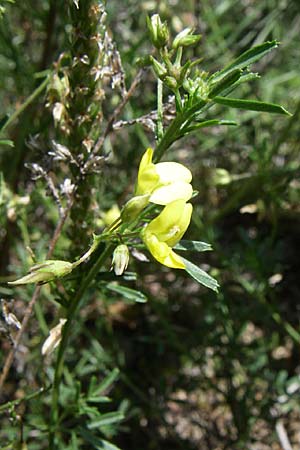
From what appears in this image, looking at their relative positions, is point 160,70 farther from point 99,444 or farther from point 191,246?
point 99,444

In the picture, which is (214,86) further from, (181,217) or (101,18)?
(101,18)

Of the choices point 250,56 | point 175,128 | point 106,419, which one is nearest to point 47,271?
point 175,128

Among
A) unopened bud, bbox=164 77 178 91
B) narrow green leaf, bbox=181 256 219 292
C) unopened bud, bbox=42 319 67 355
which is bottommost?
unopened bud, bbox=42 319 67 355

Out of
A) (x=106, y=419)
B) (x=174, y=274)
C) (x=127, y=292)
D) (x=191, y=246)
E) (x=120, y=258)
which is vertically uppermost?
(x=120, y=258)

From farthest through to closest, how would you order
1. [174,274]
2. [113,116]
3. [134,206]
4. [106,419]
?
[174,274], [106,419], [113,116], [134,206]

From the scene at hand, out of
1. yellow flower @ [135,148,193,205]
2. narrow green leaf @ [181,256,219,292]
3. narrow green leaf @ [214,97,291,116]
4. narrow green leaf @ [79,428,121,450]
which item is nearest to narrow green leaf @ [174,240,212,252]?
narrow green leaf @ [181,256,219,292]

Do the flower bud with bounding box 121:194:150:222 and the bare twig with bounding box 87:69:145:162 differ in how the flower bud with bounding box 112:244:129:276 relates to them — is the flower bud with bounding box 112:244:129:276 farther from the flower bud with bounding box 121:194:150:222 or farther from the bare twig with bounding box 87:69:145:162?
the bare twig with bounding box 87:69:145:162

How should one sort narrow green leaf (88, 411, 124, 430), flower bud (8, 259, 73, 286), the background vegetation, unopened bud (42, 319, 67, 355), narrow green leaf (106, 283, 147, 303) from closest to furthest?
1. flower bud (8, 259, 73, 286)
2. unopened bud (42, 319, 67, 355)
3. narrow green leaf (106, 283, 147, 303)
4. narrow green leaf (88, 411, 124, 430)
5. the background vegetation
